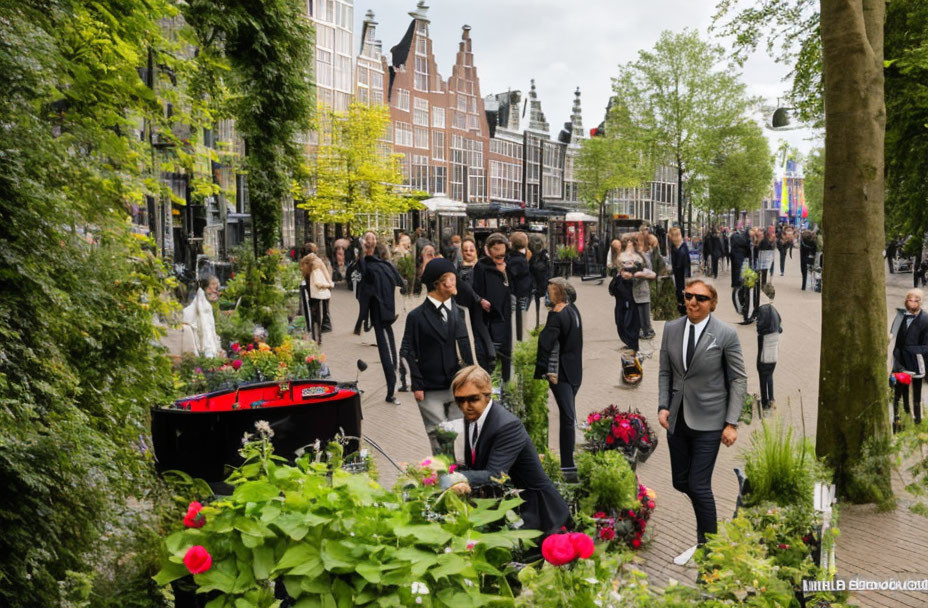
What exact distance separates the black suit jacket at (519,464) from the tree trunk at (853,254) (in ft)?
12.6

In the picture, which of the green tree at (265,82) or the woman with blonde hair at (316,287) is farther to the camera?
the woman with blonde hair at (316,287)

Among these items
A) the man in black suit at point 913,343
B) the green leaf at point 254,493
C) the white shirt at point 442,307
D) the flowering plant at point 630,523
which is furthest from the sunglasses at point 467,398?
the man in black suit at point 913,343

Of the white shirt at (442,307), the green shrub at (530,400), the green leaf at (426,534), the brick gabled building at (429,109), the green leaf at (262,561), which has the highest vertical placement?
the brick gabled building at (429,109)

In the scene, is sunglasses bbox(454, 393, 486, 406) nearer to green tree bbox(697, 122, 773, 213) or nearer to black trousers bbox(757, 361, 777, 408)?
black trousers bbox(757, 361, 777, 408)

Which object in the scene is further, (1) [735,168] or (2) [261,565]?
(1) [735,168]

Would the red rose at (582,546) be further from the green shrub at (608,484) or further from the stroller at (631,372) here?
the stroller at (631,372)

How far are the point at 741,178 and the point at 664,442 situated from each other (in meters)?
50.7

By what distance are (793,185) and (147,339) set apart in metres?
183

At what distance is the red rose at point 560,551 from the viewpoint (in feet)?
9.53

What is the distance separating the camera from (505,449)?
4.71m

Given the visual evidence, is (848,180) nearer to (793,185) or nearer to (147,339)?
(147,339)

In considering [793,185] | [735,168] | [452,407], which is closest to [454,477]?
[452,407]

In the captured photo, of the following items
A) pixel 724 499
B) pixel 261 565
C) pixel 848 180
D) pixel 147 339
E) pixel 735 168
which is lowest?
pixel 724 499

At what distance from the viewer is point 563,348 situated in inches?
330
